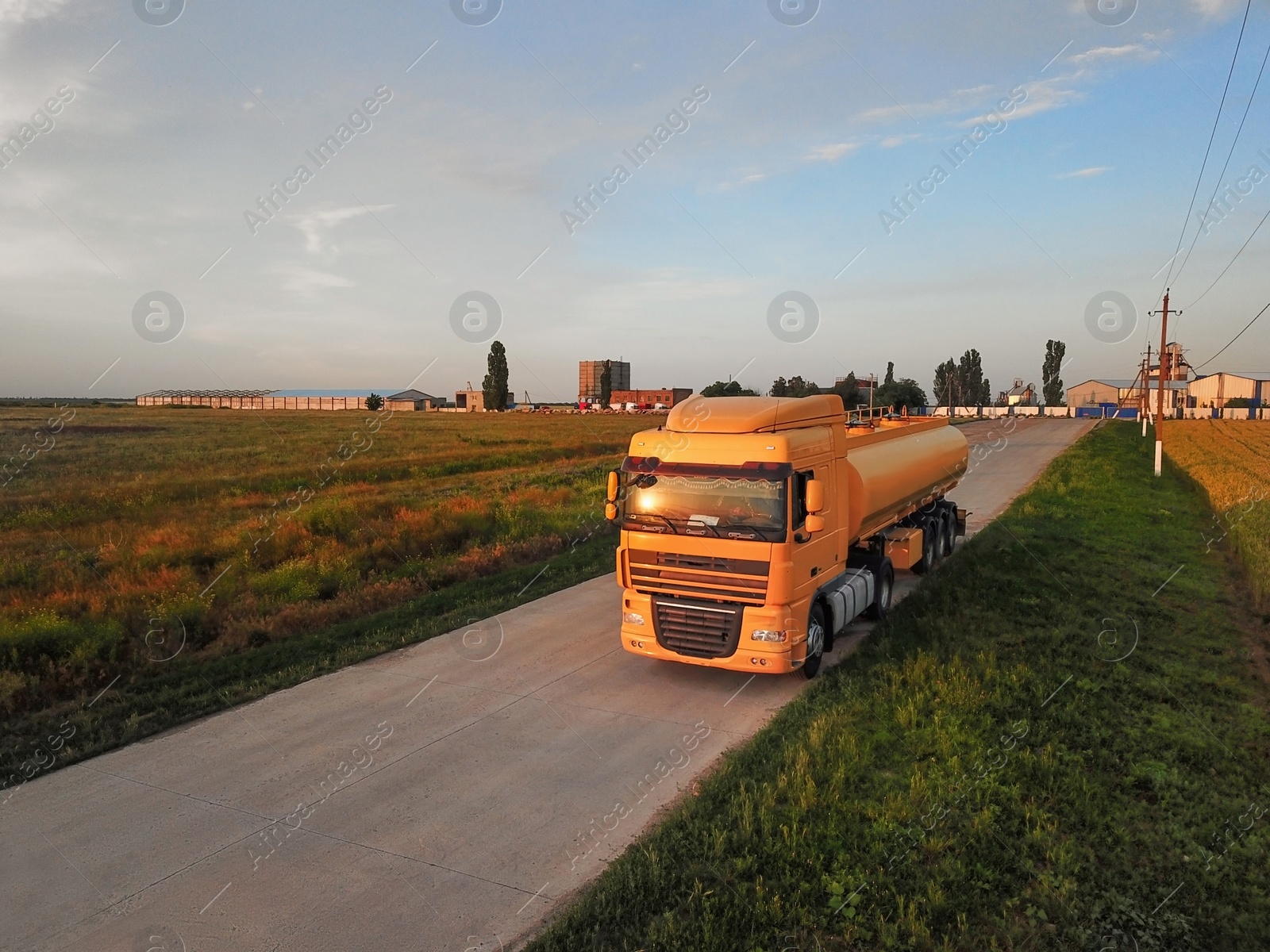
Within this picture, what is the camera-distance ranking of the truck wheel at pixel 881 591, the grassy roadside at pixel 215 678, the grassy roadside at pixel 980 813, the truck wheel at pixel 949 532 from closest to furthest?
the grassy roadside at pixel 980 813 → the grassy roadside at pixel 215 678 → the truck wheel at pixel 881 591 → the truck wheel at pixel 949 532

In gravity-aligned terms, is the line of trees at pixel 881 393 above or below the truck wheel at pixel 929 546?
above

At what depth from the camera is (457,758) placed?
265 inches

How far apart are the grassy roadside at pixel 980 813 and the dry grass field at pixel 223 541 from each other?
717cm

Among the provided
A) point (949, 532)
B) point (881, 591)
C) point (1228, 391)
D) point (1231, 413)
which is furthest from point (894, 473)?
point (1228, 391)

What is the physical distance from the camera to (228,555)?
13.6 m

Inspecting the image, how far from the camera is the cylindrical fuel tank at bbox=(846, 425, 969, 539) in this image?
32.6ft

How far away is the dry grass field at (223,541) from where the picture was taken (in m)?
9.49

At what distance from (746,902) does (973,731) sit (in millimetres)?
3357

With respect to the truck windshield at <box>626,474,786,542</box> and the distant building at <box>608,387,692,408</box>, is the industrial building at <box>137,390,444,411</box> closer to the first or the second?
the distant building at <box>608,387,692,408</box>

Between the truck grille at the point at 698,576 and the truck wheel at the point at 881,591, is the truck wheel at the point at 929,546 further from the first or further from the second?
the truck grille at the point at 698,576

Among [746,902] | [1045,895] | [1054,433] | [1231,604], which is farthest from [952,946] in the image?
[1054,433]

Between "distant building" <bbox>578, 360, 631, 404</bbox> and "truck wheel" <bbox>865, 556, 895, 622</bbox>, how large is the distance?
11913 centimetres

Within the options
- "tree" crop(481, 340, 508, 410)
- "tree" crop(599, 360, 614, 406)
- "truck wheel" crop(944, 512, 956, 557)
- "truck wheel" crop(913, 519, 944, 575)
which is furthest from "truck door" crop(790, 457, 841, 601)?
"tree" crop(599, 360, 614, 406)

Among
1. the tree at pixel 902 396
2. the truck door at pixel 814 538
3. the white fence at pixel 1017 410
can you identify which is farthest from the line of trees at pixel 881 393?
the white fence at pixel 1017 410
